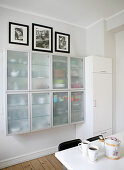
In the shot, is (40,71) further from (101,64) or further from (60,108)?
(101,64)

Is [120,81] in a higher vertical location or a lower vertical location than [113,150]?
higher

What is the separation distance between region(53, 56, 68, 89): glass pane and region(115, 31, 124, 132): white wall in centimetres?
124

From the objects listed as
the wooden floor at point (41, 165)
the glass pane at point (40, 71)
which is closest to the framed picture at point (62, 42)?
the glass pane at point (40, 71)

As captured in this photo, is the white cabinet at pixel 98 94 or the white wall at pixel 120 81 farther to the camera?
the white wall at pixel 120 81

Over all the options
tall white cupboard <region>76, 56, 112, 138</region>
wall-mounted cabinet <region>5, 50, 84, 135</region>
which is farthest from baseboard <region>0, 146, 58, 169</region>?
tall white cupboard <region>76, 56, 112, 138</region>

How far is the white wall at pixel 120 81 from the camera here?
8.94ft

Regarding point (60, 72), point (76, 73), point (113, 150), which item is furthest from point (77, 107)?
point (113, 150)

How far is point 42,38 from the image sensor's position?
252 centimetres

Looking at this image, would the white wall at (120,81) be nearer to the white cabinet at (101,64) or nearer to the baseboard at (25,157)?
the white cabinet at (101,64)

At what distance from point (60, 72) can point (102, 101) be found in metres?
1.05

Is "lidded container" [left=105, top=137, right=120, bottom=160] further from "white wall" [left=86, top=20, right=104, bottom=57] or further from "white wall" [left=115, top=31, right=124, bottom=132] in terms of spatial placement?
"white wall" [left=86, top=20, right=104, bottom=57]

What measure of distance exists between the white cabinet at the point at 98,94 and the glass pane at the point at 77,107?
0.43 ft

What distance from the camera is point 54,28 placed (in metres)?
2.67

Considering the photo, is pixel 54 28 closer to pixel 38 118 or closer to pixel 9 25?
pixel 9 25
